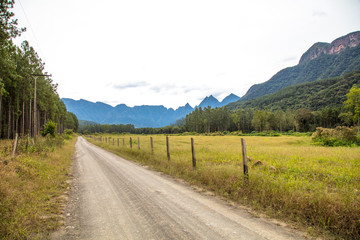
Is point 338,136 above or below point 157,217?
above

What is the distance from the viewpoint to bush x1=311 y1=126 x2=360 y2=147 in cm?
2144

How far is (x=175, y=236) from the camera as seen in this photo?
3666 millimetres

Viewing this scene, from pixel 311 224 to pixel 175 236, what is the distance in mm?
3306

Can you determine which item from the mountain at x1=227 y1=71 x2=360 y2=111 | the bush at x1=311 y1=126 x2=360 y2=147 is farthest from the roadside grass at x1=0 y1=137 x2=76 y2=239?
the mountain at x1=227 y1=71 x2=360 y2=111

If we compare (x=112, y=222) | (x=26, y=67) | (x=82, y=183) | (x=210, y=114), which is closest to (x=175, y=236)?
(x=112, y=222)

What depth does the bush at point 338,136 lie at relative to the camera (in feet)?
70.3

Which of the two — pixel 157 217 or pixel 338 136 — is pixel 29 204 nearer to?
pixel 157 217

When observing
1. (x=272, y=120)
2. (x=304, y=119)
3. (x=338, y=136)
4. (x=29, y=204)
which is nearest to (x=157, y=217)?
(x=29, y=204)

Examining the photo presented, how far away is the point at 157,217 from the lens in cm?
454

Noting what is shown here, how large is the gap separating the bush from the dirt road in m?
24.7

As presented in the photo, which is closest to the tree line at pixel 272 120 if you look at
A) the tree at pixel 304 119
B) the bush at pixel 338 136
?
the tree at pixel 304 119

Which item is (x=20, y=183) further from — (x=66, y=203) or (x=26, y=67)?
(x=26, y=67)

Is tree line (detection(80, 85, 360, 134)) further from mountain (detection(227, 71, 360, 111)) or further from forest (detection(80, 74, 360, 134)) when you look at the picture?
mountain (detection(227, 71, 360, 111))

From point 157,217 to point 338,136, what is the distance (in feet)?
91.5
